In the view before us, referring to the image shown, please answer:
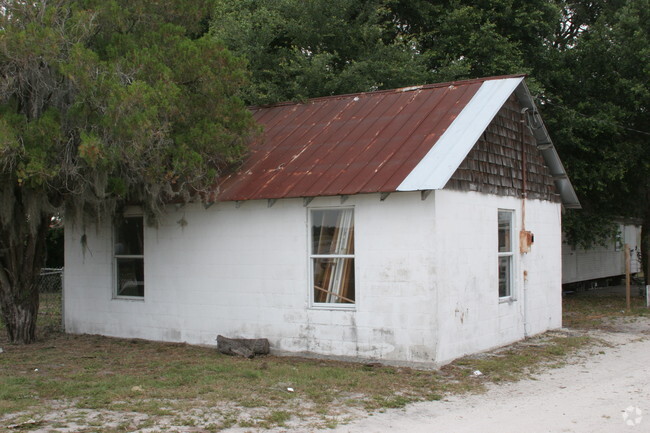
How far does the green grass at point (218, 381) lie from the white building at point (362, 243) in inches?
22.4

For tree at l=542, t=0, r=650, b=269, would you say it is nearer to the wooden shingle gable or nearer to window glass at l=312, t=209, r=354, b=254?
the wooden shingle gable

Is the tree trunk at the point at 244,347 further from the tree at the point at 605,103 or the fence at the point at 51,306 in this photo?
the tree at the point at 605,103

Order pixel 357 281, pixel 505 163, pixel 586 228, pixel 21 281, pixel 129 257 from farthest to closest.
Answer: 1. pixel 586 228
2. pixel 129 257
3. pixel 505 163
4. pixel 21 281
5. pixel 357 281

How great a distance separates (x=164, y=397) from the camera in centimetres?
845

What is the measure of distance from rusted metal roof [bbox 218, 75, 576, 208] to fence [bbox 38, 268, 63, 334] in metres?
4.95

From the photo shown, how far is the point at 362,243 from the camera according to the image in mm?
11086

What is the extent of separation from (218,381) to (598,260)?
21842 mm

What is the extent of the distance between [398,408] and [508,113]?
690 cm

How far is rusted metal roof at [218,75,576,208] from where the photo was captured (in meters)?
10.8

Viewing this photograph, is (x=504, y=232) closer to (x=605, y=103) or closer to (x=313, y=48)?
(x=605, y=103)

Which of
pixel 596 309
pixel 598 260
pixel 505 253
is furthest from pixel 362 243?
pixel 598 260

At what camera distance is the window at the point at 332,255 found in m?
11.4

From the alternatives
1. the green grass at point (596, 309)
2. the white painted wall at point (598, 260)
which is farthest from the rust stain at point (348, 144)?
the white painted wall at point (598, 260)

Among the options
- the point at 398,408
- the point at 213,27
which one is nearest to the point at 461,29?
the point at 213,27
